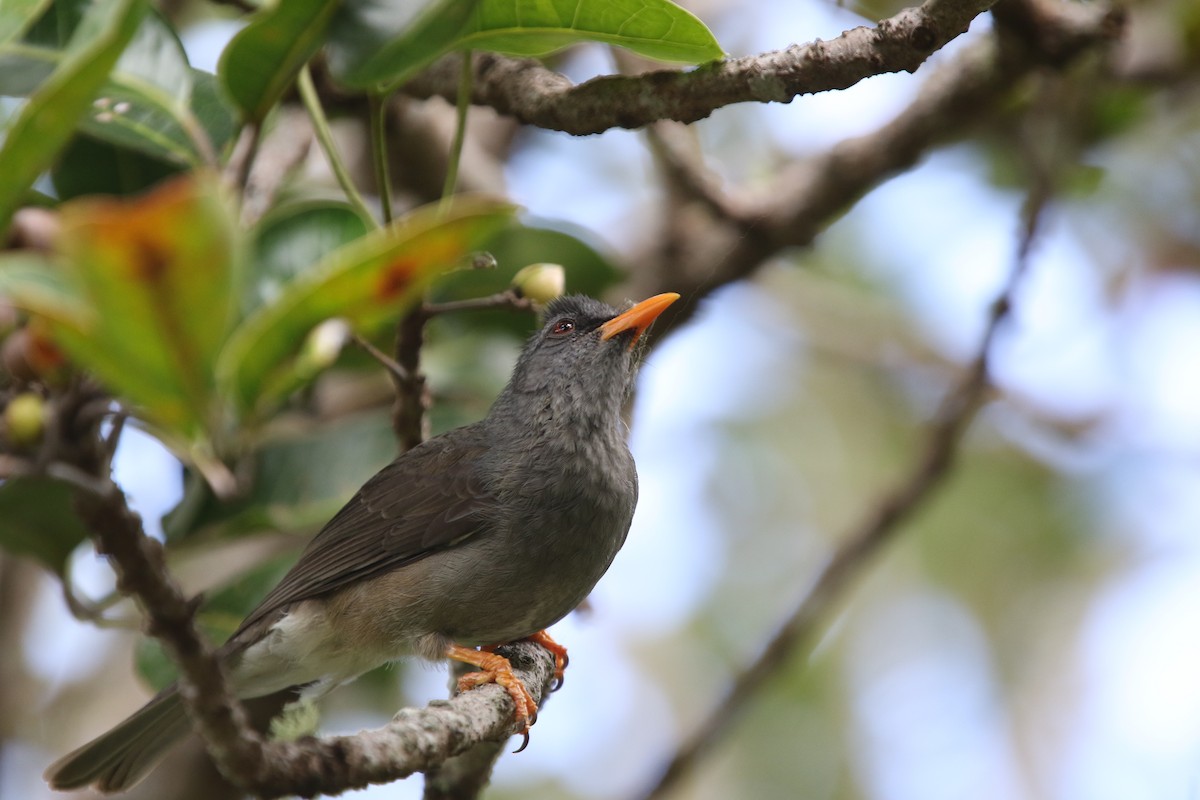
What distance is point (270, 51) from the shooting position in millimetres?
2451

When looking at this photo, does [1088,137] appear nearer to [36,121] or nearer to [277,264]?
[277,264]

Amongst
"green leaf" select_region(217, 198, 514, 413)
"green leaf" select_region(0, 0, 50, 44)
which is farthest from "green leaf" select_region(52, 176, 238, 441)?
"green leaf" select_region(0, 0, 50, 44)

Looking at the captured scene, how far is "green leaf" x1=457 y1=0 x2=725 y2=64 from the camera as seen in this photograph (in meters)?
2.54

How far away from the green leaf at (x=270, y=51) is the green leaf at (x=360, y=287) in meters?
0.80

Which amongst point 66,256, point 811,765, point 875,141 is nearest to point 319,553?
point 66,256

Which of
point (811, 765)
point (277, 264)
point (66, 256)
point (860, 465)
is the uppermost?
point (66, 256)

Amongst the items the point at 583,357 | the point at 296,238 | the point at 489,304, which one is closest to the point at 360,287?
the point at 489,304

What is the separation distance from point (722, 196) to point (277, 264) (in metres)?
2.36

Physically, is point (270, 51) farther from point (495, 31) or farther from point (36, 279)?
point (36, 279)

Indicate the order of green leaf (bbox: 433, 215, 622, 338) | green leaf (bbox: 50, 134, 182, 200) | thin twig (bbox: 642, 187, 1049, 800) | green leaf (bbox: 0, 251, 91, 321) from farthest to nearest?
thin twig (bbox: 642, 187, 1049, 800), green leaf (bbox: 433, 215, 622, 338), green leaf (bbox: 50, 134, 182, 200), green leaf (bbox: 0, 251, 91, 321)

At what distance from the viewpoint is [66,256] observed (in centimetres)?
139

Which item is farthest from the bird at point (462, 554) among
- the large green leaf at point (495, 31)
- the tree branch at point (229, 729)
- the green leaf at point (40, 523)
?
the tree branch at point (229, 729)

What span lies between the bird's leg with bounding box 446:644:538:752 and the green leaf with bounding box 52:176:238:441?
1.70 m

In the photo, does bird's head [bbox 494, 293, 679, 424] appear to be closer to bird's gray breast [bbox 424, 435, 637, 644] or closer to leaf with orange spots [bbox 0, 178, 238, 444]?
bird's gray breast [bbox 424, 435, 637, 644]
